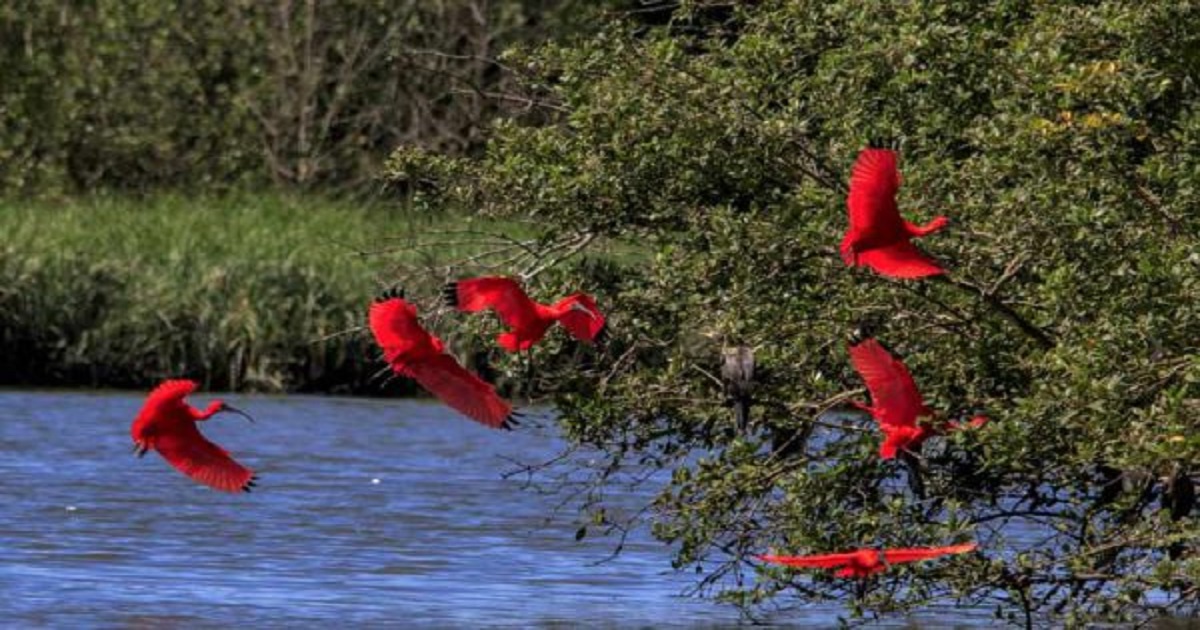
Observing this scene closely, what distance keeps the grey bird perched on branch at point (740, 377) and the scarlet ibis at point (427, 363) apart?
0.67 m

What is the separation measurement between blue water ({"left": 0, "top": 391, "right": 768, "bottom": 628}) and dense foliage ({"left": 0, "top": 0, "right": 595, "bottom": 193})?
8536 millimetres

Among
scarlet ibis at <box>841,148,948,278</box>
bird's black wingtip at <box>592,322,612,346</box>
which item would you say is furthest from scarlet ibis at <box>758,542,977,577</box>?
bird's black wingtip at <box>592,322,612,346</box>

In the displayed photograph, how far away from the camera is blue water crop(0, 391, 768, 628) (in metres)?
10.7

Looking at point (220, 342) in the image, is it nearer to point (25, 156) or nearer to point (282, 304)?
point (282, 304)

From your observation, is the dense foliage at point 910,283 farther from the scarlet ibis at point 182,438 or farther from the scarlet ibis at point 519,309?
the scarlet ibis at point 182,438

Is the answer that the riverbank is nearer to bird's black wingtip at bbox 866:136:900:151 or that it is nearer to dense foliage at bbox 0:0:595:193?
dense foliage at bbox 0:0:595:193

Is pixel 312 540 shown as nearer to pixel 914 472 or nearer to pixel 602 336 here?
pixel 602 336

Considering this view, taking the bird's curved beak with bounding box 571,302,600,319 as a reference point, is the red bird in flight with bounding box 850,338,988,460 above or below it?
below

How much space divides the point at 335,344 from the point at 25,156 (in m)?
7.76

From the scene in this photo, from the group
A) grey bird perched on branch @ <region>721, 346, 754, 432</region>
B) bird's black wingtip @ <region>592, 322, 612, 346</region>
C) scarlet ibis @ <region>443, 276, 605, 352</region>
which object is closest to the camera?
scarlet ibis @ <region>443, 276, 605, 352</region>

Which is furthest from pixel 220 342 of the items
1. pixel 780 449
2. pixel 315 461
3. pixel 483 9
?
pixel 780 449

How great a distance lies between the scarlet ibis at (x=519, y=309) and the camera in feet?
28.2

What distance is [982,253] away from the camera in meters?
8.85

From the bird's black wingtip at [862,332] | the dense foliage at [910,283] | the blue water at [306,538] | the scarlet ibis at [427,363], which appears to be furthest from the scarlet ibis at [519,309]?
the blue water at [306,538]
